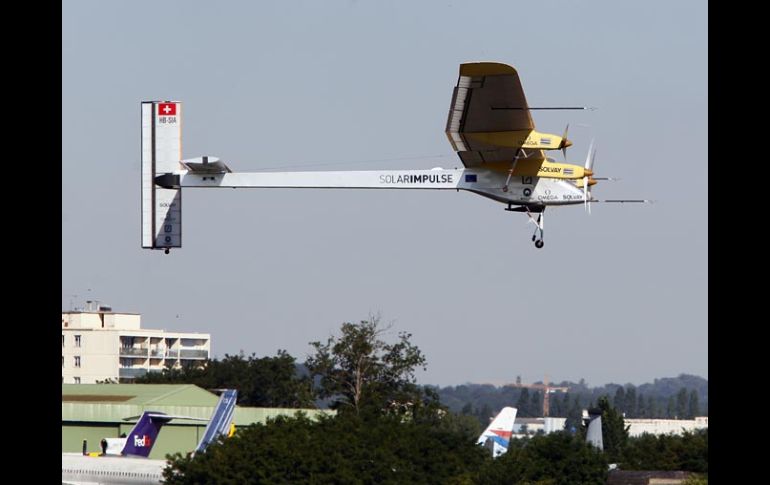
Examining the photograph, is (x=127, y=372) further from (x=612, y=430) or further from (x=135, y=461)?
(x=135, y=461)

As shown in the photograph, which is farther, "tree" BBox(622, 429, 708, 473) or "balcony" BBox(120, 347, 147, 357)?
"balcony" BBox(120, 347, 147, 357)

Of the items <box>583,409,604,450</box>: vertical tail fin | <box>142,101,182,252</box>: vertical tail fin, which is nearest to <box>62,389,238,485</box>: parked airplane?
<box>583,409,604,450</box>: vertical tail fin

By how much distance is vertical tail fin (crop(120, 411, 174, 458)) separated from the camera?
73812 millimetres

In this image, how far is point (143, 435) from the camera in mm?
74625

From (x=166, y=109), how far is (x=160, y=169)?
6.08 ft

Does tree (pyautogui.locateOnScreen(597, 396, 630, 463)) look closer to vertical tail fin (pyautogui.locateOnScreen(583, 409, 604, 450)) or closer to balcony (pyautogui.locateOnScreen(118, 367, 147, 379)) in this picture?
vertical tail fin (pyautogui.locateOnScreen(583, 409, 604, 450))

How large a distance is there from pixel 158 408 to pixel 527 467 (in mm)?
38939

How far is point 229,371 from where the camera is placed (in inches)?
5010

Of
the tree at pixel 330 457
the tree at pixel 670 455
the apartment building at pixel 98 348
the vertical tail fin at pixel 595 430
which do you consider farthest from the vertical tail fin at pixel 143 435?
the apartment building at pixel 98 348

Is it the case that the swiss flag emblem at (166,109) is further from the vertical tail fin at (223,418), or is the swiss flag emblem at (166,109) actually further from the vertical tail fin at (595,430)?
the vertical tail fin at (595,430)

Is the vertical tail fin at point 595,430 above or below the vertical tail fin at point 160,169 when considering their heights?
below

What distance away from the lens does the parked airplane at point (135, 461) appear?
64.9 metres

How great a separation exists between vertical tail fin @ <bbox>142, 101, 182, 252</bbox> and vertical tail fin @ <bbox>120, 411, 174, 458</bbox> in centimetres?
4337
